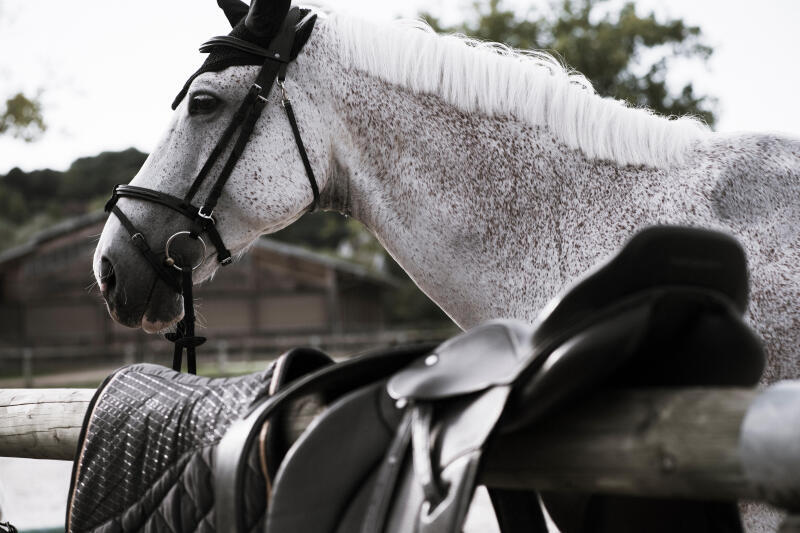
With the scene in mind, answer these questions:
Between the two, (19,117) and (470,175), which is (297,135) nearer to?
(470,175)

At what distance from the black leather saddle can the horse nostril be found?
1.51 m

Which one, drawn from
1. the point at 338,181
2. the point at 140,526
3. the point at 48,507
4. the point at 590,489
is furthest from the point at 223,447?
the point at 48,507

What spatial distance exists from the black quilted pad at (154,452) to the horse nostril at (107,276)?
1.17 meters

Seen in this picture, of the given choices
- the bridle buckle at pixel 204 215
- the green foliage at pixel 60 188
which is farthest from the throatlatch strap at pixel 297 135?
the green foliage at pixel 60 188

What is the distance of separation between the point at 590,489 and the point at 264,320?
27.3 meters

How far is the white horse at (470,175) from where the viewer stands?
1.93 metres

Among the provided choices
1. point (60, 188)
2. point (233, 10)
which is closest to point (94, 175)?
Answer: point (60, 188)

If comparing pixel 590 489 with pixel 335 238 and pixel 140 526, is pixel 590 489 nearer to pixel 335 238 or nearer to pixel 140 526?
pixel 140 526

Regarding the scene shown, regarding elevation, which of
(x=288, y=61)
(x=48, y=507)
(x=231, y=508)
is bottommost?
(x=48, y=507)

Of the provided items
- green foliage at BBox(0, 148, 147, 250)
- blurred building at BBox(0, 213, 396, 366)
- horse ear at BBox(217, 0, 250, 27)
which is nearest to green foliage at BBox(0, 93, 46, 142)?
blurred building at BBox(0, 213, 396, 366)

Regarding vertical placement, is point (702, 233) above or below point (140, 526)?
above

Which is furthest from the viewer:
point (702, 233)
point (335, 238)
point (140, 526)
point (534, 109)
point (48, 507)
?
point (335, 238)

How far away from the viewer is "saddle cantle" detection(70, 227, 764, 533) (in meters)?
0.84

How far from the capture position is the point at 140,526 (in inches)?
46.0
